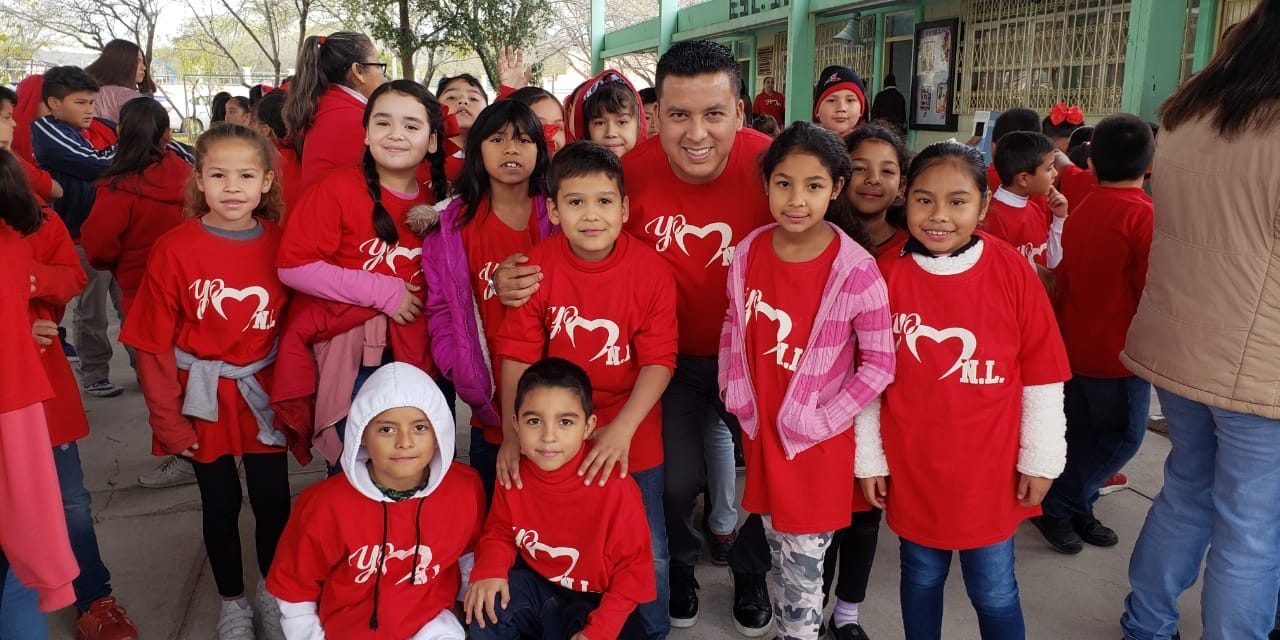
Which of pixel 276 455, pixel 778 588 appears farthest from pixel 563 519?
pixel 276 455

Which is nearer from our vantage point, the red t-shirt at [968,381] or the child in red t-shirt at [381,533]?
the red t-shirt at [968,381]

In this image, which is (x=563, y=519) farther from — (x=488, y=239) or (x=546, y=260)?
(x=488, y=239)

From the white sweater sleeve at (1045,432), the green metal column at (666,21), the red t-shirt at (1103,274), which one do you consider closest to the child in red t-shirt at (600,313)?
the white sweater sleeve at (1045,432)

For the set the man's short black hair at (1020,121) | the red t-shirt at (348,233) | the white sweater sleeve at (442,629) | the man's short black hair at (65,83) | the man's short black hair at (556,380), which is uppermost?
the man's short black hair at (65,83)

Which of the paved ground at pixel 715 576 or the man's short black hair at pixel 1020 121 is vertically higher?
the man's short black hair at pixel 1020 121

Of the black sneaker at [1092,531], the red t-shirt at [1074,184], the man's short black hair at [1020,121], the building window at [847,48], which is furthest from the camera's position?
the building window at [847,48]

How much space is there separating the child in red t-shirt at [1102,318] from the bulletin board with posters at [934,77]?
303 inches

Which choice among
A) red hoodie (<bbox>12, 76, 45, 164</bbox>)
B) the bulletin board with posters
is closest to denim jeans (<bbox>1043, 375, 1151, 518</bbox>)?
red hoodie (<bbox>12, 76, 45, 164</bbox>)

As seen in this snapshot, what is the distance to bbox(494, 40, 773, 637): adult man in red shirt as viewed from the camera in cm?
232

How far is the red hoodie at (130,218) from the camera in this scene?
373cm

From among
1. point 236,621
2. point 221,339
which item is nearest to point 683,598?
point 236,621

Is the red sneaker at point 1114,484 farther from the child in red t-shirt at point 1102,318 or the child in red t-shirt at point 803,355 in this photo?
the child in red t-shirt at point 803,355

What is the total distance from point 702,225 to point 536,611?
45.5 inches

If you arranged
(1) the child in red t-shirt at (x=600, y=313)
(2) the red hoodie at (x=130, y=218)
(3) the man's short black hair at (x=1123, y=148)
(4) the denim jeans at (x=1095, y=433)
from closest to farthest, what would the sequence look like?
(1) the child in red t-shirt at (x=600, y=313) < (3) the man's short black hair at (x=1123, y=148) < (4) the denim jeans at (x=1095, y=433) < (2) the red hoodie at (x=130, y=218)
